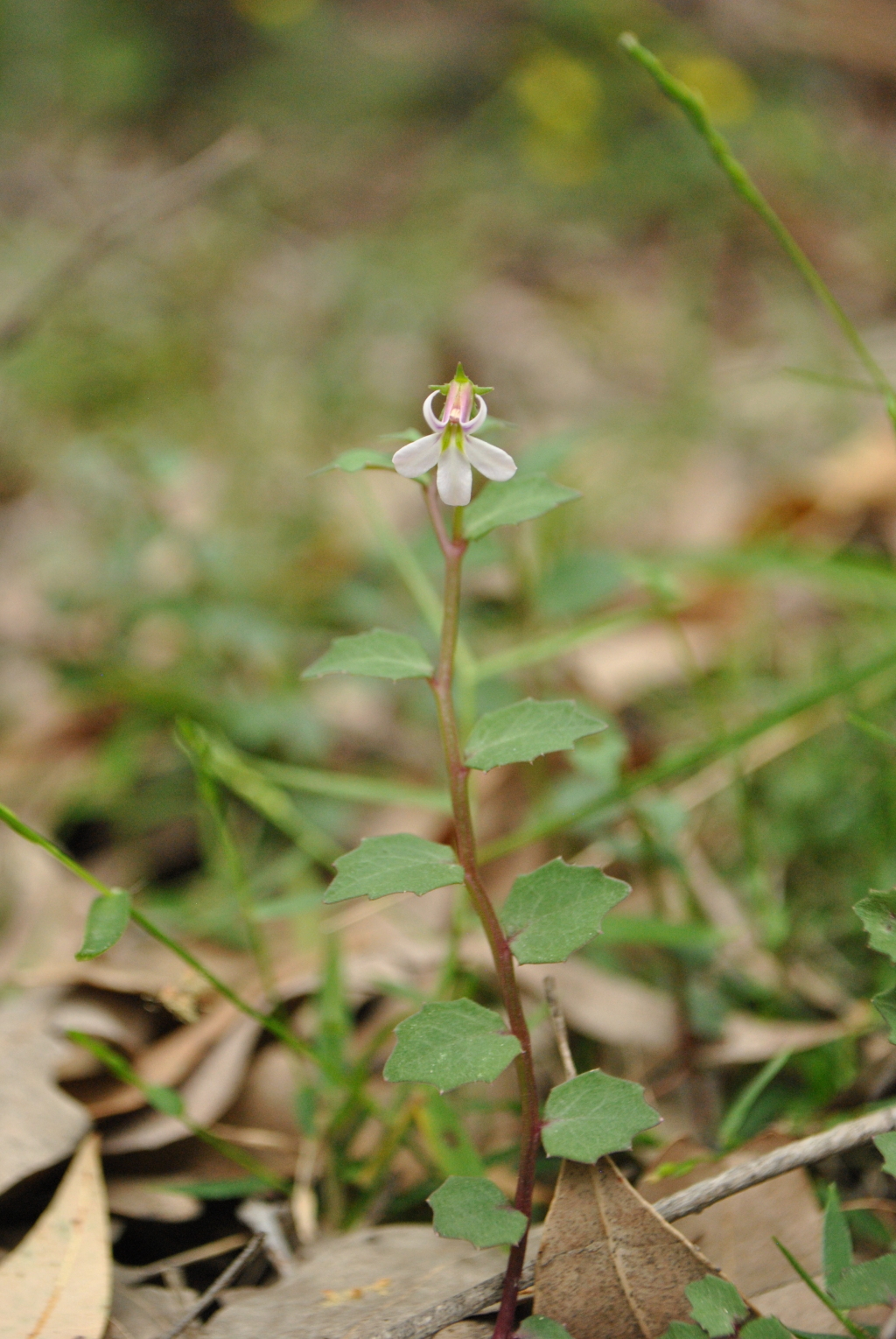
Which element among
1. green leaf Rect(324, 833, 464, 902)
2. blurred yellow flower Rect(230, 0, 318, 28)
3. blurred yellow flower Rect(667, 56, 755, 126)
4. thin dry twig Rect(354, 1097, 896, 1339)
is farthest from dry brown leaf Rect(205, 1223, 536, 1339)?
blurred yellow flower Rect(230, 0, 318, 28)

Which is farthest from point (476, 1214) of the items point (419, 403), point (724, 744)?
point (419, 403)

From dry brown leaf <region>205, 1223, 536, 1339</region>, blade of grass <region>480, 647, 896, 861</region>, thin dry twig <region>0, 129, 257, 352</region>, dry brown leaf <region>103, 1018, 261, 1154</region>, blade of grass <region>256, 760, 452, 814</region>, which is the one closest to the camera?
dry brown leaf <region>205, 1223, 536, 1339</region>

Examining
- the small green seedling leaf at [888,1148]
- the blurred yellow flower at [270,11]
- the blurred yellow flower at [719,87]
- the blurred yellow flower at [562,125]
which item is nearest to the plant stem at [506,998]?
the small green seedling leaf at [888,1148]

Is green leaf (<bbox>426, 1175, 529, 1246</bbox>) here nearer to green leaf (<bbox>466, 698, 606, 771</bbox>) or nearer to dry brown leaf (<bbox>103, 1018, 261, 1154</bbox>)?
green leaf (<bbox>466, 698, 606, 771</bbox>)

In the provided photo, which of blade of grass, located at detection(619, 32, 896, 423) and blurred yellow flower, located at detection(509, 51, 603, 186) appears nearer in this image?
blade of grass, located at detection(619, 32, 896, 423)

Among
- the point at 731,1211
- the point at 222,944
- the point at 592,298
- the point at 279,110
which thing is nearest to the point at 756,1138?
the point at 731,1211

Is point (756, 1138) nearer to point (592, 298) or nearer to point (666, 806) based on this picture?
point (666, 806)

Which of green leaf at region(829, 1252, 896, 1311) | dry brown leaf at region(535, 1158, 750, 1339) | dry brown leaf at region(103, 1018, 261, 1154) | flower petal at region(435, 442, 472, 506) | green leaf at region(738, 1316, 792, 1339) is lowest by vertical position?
dry brown leaf at region(103, 1018, 261, 1154)
